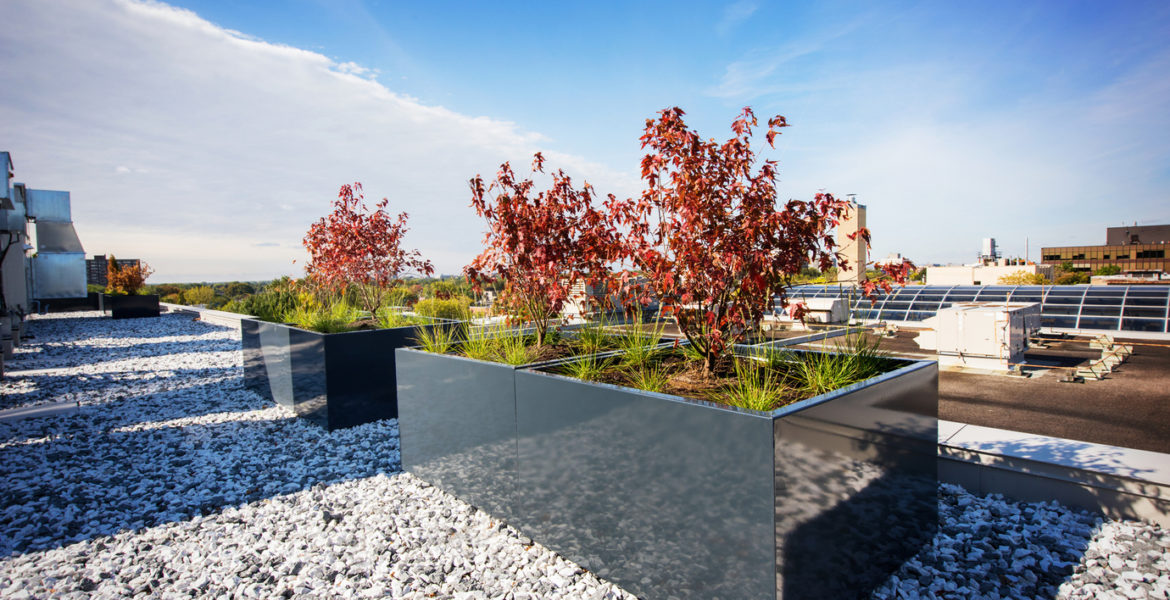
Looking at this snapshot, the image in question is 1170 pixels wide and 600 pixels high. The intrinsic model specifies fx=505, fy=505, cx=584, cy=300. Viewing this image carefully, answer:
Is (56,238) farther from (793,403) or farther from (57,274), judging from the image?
(793,403)

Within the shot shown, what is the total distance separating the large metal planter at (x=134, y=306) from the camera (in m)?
17.2

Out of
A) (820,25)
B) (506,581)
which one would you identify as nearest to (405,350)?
(506,581)

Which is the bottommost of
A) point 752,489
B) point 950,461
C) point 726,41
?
point 950,461

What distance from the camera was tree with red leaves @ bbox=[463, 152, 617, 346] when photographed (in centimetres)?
378

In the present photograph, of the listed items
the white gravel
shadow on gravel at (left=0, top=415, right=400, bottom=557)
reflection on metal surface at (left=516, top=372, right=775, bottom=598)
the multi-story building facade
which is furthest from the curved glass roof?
the multi-story building facade

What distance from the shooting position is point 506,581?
250 cm

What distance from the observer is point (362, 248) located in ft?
21.7

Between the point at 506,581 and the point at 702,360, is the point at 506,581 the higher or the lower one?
the lower one

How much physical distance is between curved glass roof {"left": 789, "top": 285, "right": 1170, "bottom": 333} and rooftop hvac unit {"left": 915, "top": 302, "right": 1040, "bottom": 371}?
3.35ft

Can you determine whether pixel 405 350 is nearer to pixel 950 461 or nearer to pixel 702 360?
pixel 702 360

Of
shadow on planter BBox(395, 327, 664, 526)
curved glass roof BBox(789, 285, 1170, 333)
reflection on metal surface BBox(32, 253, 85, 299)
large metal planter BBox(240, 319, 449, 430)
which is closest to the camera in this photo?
shadow on planter BBox(395, 327, 664, 526)

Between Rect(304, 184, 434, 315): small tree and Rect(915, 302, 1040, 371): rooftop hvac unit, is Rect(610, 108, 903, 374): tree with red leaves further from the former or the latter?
Rect(915, 302, 1040, 371): rooftop hvac unit

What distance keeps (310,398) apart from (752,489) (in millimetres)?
4923

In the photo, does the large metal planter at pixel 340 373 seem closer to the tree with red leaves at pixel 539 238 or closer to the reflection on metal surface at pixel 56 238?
the tree with red leaves at pixel 539 238
